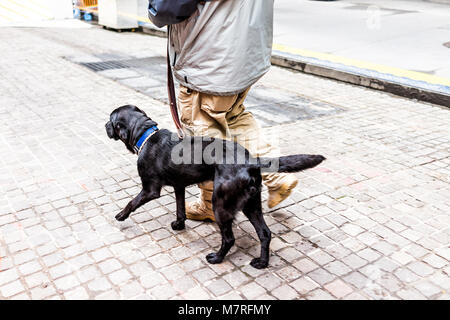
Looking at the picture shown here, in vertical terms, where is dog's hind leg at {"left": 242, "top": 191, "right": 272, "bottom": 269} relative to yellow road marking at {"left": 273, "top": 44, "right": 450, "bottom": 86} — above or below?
below

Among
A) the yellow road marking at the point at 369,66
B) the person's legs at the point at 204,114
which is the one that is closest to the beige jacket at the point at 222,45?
the person's legs at the point at 204,114

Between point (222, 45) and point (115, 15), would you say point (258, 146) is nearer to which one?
point (222, 45)

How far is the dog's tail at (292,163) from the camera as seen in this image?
290 centimetres

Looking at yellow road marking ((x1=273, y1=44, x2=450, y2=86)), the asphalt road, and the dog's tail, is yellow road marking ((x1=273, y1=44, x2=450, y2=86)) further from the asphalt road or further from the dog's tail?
the dog's tail

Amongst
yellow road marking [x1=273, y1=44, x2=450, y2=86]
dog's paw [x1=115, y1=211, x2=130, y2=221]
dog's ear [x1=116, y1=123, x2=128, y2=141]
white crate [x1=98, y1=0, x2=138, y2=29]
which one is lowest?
dog's paw [x1=115, y1=211, x2=130, y2=221]

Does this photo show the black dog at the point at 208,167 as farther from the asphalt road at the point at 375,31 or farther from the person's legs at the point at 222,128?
the asphalt road at the point at 375,31

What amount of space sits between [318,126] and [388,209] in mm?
2193

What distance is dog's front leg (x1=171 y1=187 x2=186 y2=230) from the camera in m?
3.48

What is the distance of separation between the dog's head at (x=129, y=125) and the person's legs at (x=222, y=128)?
0.32 metres

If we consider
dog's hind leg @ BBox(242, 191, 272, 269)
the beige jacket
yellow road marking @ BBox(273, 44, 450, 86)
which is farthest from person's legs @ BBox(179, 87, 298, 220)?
yellow road marking @ BBox(273, 44, 450, 86)

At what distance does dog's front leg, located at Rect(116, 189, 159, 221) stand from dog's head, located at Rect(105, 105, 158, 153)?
0.37 meters

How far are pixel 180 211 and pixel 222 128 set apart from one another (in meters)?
0.74
